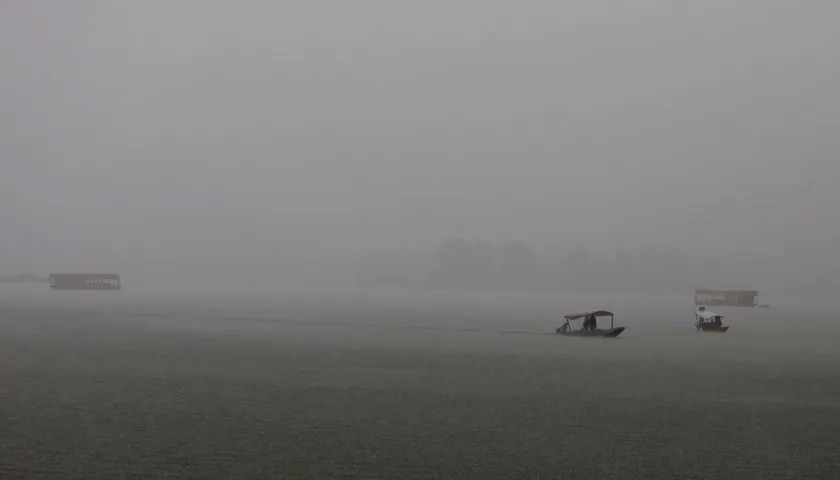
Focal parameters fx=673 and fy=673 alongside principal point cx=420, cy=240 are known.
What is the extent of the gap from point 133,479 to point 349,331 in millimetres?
48620

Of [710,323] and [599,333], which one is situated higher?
[710,323]

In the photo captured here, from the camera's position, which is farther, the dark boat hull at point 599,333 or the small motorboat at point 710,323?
the small motorboat at point 710,323

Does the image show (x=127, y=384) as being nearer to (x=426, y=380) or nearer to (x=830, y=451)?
(x=426, y=380)

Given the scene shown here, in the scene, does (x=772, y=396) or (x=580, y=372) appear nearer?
(x=772, y=396)

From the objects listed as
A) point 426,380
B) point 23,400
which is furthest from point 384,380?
point 23,400

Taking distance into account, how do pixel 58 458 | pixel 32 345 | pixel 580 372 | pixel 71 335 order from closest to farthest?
pixel 58 458 < pixel 580 372 < pixel 32 345 < pixel 71 335

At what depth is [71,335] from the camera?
5325cm

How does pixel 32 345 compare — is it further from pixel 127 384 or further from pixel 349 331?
pixel 349 331

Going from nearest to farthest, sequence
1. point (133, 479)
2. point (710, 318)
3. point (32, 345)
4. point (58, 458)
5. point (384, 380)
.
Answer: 1. point (133, 479)
2. point (58, 458)
3. point (384, 380)
4. point (32, 345)
5. point (710, 318)

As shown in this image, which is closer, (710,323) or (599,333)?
(599,333)

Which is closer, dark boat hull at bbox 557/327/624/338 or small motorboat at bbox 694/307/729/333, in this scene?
dark boat hull at bbox 557/327/624/338

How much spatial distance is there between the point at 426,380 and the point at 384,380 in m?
1.99

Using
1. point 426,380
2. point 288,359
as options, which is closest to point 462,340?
point 288,359

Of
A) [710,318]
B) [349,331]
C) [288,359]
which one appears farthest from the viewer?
[710,318]
